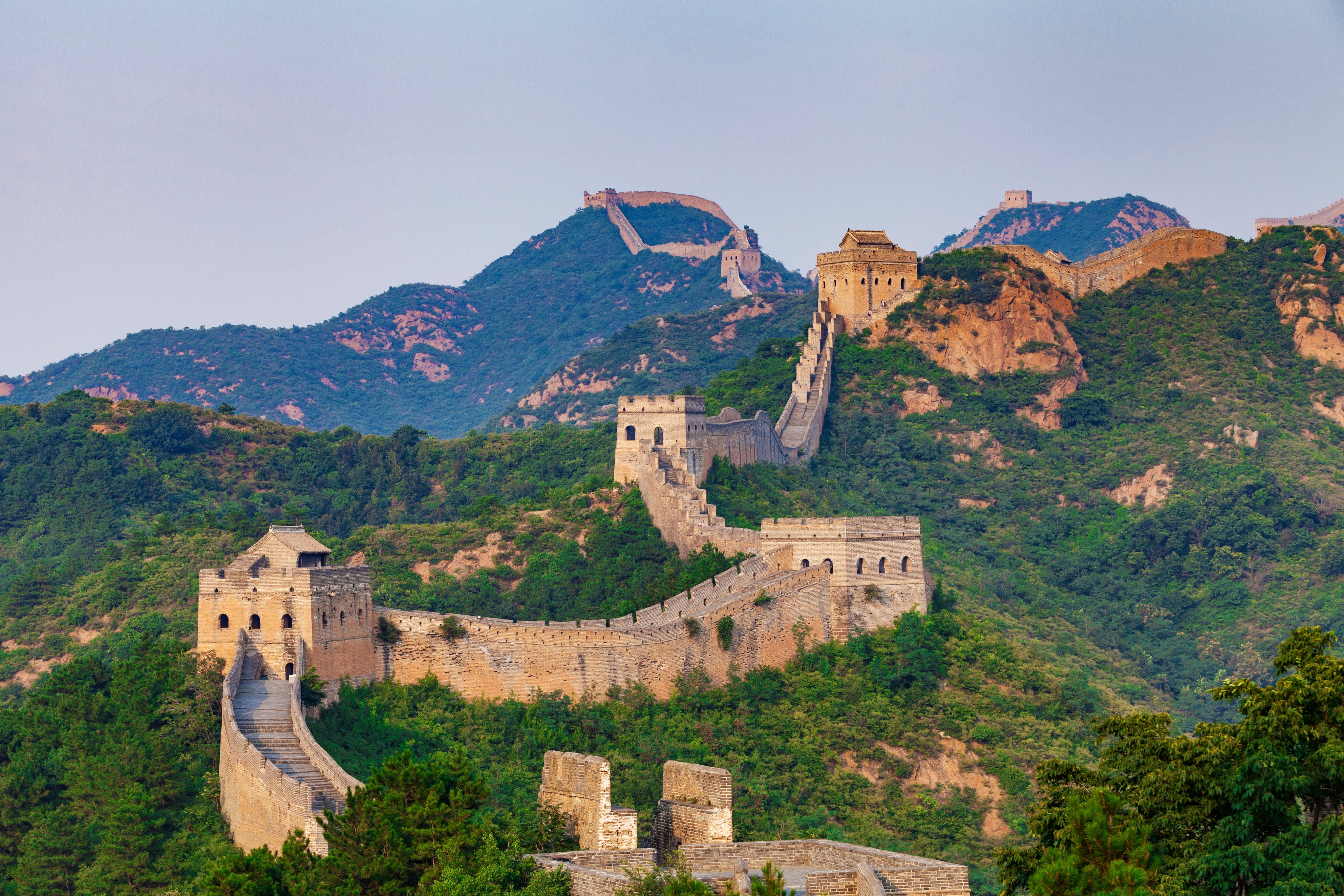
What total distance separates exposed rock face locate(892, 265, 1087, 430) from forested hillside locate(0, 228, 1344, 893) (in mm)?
315

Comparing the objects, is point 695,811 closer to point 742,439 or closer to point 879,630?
point 879,630

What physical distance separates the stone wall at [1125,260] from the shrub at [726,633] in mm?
50971

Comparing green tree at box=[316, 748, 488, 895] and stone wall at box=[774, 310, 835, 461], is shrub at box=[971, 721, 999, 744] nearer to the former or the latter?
green tree at box=[316, 748, 488, 895]

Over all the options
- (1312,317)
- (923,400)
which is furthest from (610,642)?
(1312,317)

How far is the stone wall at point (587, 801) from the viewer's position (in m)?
26.5

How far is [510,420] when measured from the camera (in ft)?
400

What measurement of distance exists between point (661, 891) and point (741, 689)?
24.3 metres

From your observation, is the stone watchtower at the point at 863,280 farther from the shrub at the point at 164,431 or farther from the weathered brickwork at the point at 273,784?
the weathered brickwork at the point at 273,784

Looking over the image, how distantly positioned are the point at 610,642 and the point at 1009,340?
157ft

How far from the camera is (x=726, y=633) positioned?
1820 inches

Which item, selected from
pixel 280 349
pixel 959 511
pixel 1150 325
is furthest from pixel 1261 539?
pixel 280 349

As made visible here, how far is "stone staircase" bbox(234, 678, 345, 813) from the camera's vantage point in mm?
32719

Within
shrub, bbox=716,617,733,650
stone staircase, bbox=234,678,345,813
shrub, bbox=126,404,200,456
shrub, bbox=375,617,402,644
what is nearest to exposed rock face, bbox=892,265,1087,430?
shrub, bbox=126,404,200,456

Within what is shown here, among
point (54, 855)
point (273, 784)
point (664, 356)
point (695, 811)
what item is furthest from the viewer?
point (664, 356)
